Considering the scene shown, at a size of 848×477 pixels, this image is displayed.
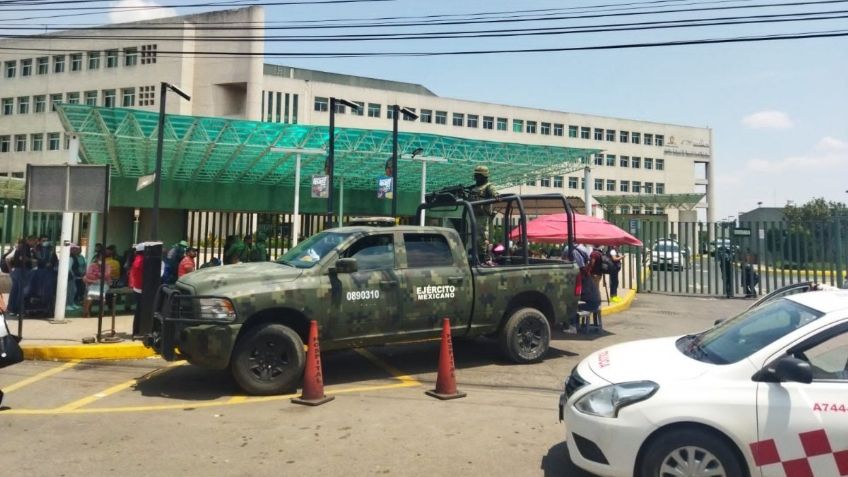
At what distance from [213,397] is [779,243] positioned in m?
16.6

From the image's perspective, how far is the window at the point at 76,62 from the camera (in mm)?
48875

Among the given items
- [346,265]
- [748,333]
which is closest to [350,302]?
[346,265]

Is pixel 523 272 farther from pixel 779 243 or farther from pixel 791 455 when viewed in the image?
pixel 779 243

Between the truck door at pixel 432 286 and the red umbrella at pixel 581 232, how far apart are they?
137 inches

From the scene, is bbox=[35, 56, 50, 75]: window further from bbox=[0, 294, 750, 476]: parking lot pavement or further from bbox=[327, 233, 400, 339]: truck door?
bbox=[327, 233, 400, 339]: truck door

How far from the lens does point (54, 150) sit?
1935 inches

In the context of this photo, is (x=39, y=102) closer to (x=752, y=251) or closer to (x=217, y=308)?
(x=217, y=308)

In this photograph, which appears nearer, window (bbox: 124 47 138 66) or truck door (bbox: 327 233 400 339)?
truck door (bbox: 327 233 400 339)

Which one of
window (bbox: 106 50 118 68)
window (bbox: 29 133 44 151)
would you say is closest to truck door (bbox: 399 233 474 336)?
window (bbox: 106 50 118 68)

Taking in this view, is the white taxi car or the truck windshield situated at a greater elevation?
the truck windshield

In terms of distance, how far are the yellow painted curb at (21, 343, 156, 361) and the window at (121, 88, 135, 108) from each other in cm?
4310

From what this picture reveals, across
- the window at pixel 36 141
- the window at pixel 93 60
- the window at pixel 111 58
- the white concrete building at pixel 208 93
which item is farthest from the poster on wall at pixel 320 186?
the window at pixel 36 141

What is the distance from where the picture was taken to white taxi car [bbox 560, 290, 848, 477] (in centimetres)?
345

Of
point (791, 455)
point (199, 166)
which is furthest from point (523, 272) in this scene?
point (199, 166)
